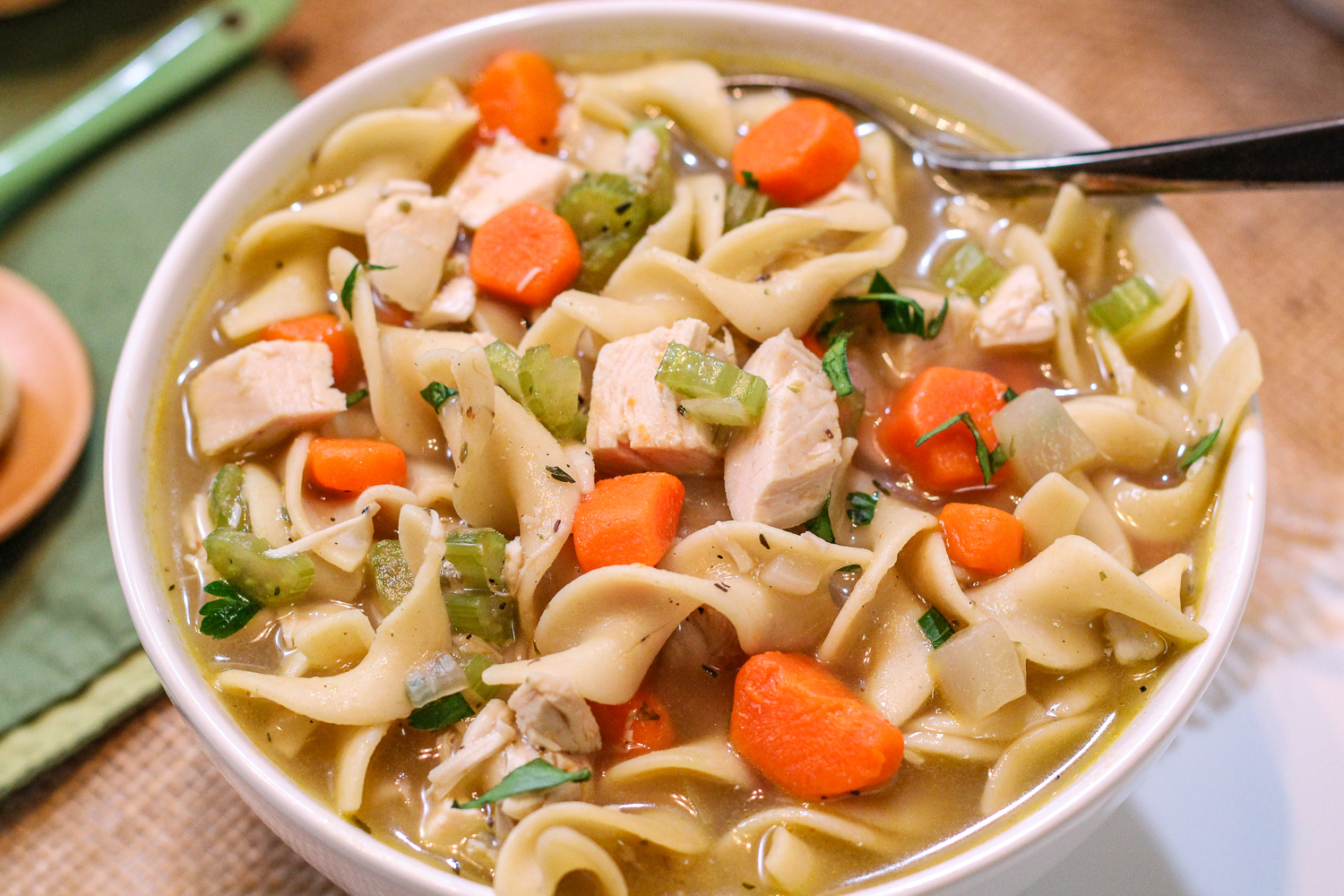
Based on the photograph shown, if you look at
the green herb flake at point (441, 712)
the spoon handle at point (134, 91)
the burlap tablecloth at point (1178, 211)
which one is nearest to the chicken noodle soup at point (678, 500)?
the green herb flake at point (441, 712)

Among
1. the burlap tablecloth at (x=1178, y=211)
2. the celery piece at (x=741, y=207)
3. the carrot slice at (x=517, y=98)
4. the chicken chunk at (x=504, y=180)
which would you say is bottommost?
the burlap tablecloth at (x=1178, y=211)

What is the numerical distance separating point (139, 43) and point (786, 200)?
2.91 metres

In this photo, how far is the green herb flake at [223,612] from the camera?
2.41 m

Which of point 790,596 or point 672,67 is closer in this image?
point 790,596

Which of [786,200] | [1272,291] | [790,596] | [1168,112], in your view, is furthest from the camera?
[1168,112]

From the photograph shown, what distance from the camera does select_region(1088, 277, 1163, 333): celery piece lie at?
289 centimetres

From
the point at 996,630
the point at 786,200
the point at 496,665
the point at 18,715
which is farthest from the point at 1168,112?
the point at 18,715

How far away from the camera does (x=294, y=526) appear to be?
2551 millimetres

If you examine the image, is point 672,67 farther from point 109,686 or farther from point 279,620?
point 109,686

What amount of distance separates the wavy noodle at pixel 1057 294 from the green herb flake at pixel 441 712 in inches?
73.6

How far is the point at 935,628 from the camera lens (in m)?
2.44

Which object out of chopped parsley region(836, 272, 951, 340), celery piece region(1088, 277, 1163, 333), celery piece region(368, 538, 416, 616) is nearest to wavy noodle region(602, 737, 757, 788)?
celery piece region(368, 538, 416, 616)

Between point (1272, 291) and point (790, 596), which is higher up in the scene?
point (790, 596)

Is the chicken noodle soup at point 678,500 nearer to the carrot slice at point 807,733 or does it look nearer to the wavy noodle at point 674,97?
the carrot slice at point 807,733
